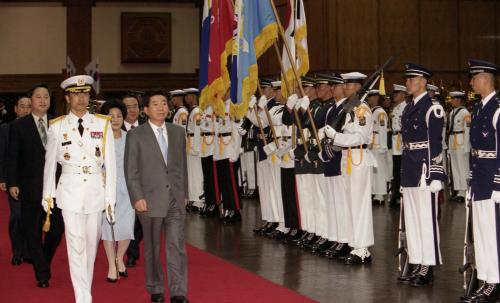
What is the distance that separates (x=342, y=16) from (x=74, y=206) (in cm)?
1477

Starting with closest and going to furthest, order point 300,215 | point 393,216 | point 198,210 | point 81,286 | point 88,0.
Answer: point 81,286 < point 300,215 < point 393,216 < point 198,210 < point 88,0

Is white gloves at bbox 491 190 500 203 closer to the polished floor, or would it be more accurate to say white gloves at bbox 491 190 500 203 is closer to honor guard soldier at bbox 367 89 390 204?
the polished floor

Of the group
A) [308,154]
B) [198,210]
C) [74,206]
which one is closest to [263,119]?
[308,154]

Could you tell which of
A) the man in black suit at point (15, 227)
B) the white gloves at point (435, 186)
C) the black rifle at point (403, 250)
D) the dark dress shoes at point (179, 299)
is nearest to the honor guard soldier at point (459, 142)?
the black rifle at point (403, 250)

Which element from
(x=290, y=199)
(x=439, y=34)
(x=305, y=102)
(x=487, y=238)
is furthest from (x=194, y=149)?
(x=439, y=34)

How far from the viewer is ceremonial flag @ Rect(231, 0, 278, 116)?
39.0 ft

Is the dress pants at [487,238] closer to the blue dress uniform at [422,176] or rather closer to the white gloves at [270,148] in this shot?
the blue dress uniform at [422,176]

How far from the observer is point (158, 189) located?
8023mm

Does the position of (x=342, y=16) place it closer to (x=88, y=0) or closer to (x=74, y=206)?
(x=88, y=0)

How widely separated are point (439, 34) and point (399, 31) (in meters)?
1.12

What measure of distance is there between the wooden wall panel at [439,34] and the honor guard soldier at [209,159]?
8.58 meters

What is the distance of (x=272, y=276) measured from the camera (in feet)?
31.3

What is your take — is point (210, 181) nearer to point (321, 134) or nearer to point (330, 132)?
point (321, 134)

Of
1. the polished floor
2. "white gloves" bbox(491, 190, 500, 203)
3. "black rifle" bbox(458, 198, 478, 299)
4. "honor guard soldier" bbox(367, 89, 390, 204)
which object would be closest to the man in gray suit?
the polished floor
